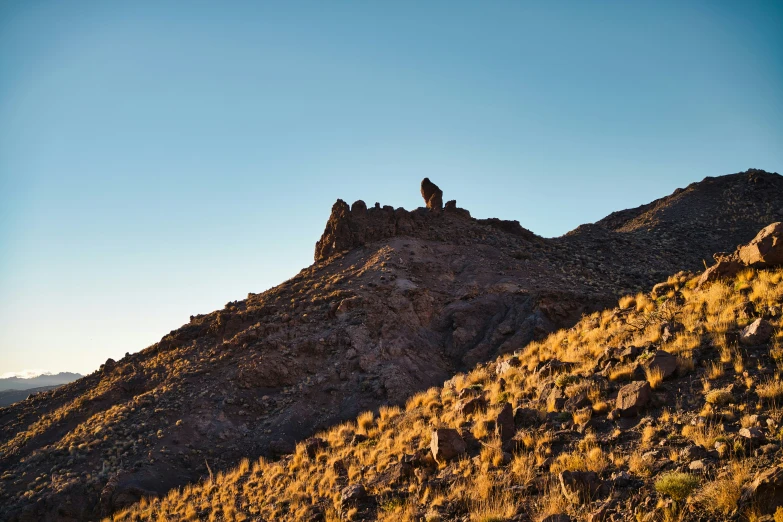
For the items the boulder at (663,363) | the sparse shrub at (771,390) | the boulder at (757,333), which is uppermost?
the boulder at (757,333)

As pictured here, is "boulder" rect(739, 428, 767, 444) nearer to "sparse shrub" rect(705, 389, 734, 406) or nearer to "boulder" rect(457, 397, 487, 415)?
"sparse shrub" rect(705, 389, 734, 406)

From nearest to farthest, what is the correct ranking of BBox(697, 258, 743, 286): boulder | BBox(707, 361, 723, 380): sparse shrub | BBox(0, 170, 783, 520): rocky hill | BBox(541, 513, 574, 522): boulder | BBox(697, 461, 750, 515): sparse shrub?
BBox(697, 461, 750, 515): sparse shrub, BBox(541, 513, 574, 522): boulder, BBox(707, 361, 723, 380): sparse shrub, BBox(697, 258, 743, 286): boulder, BBox(0, 170, 783, 520): rocky hill

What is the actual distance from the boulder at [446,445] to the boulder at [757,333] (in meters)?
6.25

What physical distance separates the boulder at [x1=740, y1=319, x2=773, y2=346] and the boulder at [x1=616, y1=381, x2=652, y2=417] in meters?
2.48

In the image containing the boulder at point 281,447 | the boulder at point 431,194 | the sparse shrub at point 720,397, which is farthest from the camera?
the boulder at point 431,194

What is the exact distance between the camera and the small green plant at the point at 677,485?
672cm

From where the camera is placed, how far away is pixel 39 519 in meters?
18.6

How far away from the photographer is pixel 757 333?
10.4m

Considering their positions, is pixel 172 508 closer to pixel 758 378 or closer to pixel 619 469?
pixel 619 469

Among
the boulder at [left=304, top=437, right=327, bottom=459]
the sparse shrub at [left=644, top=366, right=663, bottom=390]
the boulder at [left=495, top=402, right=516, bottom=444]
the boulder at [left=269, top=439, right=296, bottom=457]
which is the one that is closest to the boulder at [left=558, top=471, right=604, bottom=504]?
the boulder at [left=495, top=402, right=516, bottom=444]

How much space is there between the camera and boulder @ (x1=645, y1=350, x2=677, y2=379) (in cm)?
1038

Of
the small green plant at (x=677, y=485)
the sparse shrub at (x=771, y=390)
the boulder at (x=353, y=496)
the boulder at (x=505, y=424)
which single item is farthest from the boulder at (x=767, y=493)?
the boulder at (x=353, y=496)

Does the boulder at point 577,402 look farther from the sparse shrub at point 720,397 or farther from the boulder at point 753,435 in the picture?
the boulder at point 753,435

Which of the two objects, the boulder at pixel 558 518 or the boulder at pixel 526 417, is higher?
the boulder at pixel 526 417
